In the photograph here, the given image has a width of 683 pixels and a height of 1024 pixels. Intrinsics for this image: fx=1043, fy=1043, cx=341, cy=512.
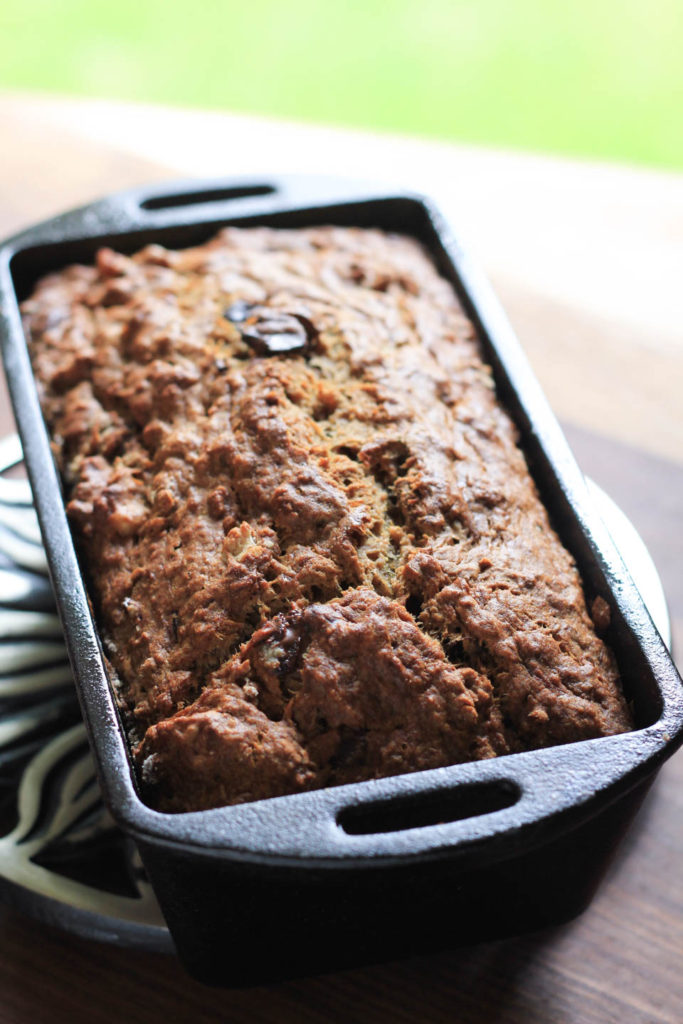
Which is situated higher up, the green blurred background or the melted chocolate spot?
the green blurred background

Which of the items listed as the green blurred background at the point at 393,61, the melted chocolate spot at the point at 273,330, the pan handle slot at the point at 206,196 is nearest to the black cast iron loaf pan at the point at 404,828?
the melted chocolate spot at the point at 273,330

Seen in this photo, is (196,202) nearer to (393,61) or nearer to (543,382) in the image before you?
(543,382)

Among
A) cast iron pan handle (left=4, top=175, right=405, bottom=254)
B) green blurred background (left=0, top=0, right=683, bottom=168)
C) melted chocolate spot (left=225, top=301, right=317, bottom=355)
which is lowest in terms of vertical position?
melted chocolate spot (left=225, top=301, right=317, bottom=355)

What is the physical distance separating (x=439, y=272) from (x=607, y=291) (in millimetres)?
576

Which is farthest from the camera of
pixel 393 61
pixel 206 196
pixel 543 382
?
pixel 393 61

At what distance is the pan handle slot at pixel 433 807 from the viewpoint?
99 centimetres

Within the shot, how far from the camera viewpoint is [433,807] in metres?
1.04

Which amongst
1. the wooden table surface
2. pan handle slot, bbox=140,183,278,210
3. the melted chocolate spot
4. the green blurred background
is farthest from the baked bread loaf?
the green blurred background

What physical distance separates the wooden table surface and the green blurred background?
4.24ft

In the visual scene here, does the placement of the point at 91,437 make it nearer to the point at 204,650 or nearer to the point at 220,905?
the point at 204,650

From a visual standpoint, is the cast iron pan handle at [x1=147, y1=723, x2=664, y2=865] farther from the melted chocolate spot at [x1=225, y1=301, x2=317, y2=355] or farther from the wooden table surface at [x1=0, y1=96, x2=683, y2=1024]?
the melted chocolate spot at [x1=225, y1=301, x2=317, y2=355]

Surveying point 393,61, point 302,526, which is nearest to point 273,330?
point 302,526

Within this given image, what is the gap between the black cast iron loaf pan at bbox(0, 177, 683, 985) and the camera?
0.96 m

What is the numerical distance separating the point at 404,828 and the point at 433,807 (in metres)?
0.04
